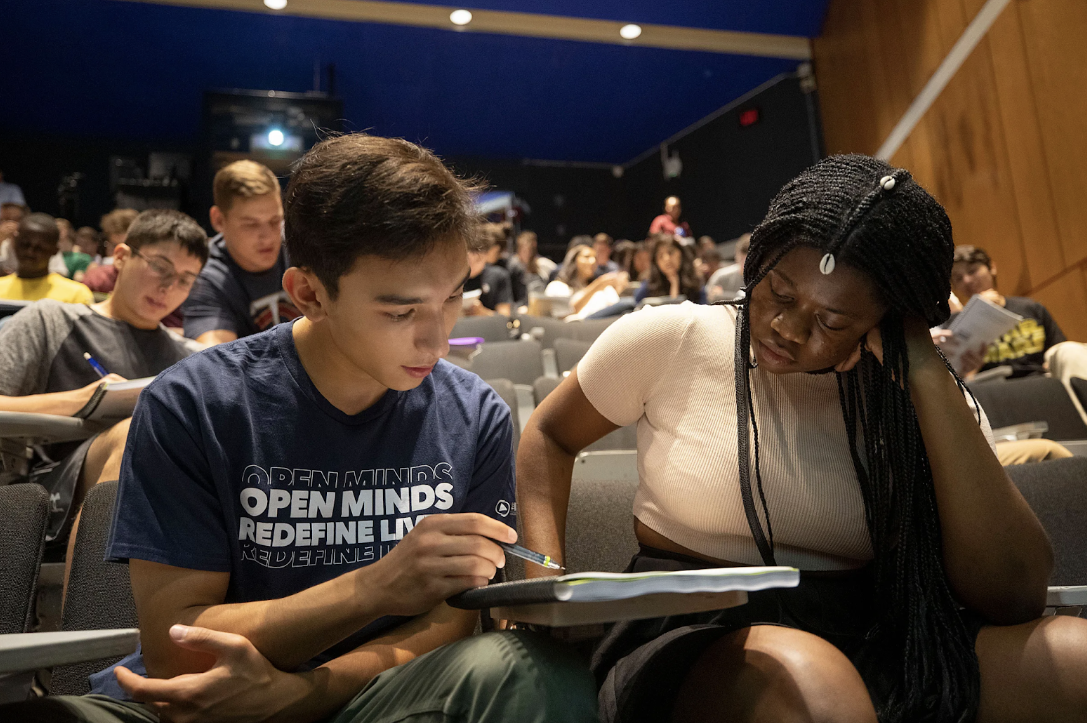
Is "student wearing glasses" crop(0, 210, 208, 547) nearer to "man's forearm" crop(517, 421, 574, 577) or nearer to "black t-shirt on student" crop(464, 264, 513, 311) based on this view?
"man's forearm" crop(517, 421, 574, 577)

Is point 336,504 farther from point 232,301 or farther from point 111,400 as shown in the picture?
point 232,301

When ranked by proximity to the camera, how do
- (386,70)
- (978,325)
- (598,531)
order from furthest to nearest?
(386,70), (978,325), (598,531)

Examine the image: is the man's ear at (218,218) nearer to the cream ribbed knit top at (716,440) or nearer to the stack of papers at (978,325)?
the cream ribbed knit top at (716,440)

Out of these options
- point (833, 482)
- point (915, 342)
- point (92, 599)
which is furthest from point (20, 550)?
point (915, 342)

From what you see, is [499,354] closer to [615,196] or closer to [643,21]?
[643,21]

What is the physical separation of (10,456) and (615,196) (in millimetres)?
9612

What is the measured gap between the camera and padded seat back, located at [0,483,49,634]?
1.24 meters

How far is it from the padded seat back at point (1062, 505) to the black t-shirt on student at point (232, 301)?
1.99m

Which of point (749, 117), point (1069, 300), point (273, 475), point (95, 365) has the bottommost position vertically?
point (273, 475)

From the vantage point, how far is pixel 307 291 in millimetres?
1085

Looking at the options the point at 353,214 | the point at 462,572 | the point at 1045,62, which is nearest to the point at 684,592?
the point at 462,572

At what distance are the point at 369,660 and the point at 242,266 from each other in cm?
197

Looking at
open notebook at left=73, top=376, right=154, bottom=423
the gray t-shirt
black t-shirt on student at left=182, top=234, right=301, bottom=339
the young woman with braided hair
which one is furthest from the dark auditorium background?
the young woman with braided hair

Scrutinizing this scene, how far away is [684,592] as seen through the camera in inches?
30.0
